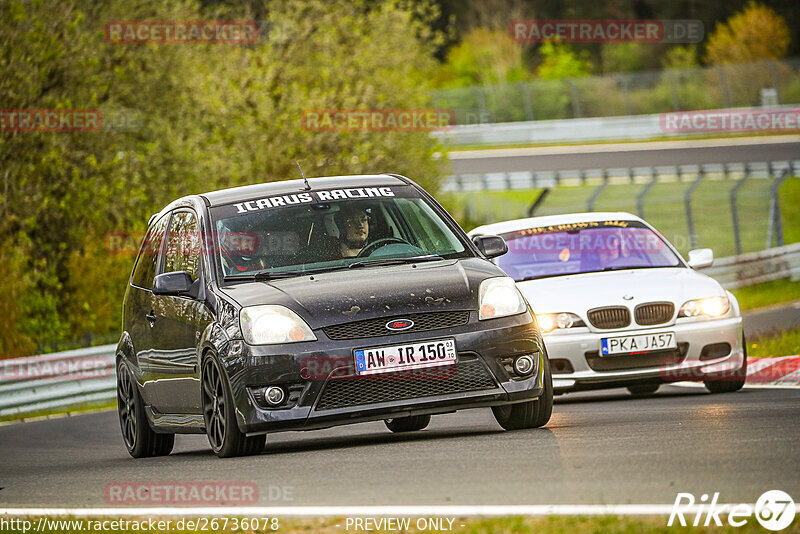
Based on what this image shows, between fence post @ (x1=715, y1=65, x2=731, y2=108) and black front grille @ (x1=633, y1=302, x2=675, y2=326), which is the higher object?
black front grille @ (x1=633, y1=302, x2=675, y2=326)

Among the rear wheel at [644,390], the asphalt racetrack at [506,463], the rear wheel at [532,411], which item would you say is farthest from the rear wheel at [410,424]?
the rear wheel at [644,390]

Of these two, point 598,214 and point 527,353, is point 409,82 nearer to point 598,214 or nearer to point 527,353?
point 598,214

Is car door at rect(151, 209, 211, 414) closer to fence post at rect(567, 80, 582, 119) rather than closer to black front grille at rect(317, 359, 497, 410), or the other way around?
black front grille at rect(317, 359, 497, 410)

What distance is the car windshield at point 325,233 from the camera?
985 centimetres

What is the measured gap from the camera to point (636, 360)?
12602 millimetres

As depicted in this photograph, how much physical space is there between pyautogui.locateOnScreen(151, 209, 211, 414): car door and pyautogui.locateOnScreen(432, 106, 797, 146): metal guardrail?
131 ft

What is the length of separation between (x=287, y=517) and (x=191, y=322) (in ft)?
10.9

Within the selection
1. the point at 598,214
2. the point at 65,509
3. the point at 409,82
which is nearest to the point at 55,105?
the point at 409,82

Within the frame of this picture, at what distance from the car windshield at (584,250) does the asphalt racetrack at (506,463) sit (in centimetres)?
183

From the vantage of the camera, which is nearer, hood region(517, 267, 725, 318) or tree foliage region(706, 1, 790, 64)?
hood region(517, 267, 725, 318)

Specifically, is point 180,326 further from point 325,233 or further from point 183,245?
point 325,233

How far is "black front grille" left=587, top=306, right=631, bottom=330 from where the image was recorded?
12.7 metres

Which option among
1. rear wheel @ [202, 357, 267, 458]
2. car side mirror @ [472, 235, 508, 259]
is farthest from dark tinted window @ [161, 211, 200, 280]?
car side mirror @ [472, 235, 508, 259]

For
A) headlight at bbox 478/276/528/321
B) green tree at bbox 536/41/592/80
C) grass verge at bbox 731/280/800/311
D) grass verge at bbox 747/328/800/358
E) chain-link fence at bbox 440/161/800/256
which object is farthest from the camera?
green tree at bbox 536/41/592/80
